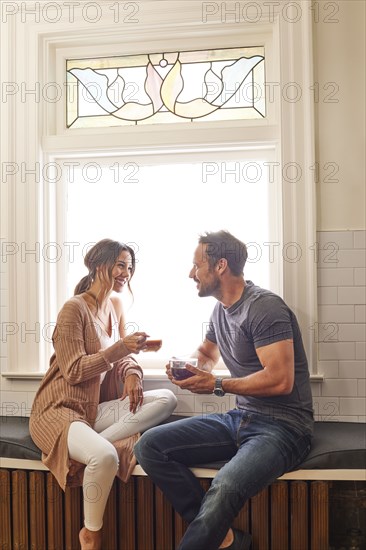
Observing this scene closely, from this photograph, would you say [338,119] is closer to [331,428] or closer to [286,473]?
[331,428]

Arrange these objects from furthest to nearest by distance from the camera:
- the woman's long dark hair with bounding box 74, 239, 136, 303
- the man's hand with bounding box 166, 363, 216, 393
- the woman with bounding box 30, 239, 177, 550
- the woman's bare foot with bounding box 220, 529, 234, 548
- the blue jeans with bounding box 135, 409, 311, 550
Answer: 1. the woman's long dark hair with bounding box 74, 239, 136, 303
2. the man's hand with bounding box 166, 363, 216, 393
3. the woman with bounding box 30, 239, 177, 550
4. the woman's bare foot with bounding box 220, 529, 234, 548
5. the blue jeans with bounding box 135, 409, 311, 550

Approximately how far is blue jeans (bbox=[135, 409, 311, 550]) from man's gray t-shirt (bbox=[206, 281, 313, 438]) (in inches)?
2.6

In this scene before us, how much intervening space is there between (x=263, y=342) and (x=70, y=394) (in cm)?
96

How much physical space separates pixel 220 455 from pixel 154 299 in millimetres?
1072

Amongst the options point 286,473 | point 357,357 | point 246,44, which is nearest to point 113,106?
point 246,44

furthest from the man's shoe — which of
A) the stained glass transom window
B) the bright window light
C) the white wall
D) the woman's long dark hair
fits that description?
the stained glass transom window

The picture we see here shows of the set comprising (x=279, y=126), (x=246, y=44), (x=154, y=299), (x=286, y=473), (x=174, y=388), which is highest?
(x=246, y=44)

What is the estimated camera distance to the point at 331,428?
333cm

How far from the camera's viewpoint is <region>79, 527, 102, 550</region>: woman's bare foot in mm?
2922

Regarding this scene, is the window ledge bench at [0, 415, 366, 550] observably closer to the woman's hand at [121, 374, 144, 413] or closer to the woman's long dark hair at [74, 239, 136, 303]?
the woman's hand at [121, 374, 144, 413]

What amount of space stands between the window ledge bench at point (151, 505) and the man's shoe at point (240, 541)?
66 mm

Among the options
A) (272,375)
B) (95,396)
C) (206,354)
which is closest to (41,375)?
(95,396)

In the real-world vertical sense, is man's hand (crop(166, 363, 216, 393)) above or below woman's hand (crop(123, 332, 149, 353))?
below

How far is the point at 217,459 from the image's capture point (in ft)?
9.91
